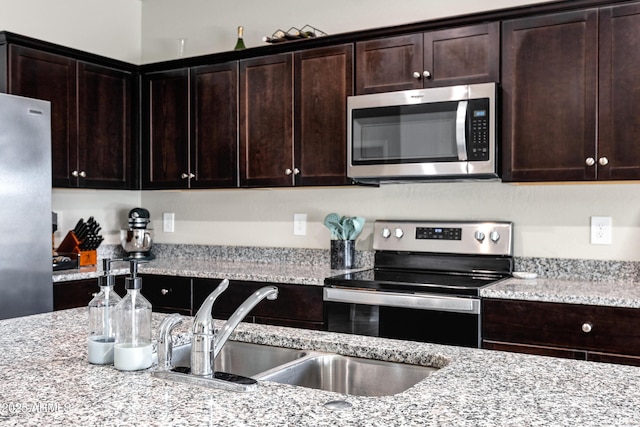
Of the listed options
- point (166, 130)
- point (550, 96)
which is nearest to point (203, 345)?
point (550, 96)

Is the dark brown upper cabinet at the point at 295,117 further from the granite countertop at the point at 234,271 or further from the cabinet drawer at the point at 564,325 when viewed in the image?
the cabinet drawer at the point at 564,325

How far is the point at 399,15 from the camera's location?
11.7 ft

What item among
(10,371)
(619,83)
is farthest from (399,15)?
(10,371)

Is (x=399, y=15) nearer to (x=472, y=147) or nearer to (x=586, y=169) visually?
(x=472, y=147)

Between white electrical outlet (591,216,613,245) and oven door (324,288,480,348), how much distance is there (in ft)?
2.62

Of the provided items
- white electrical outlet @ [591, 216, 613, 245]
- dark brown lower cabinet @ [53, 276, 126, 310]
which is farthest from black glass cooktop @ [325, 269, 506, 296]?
dark brown lower cabinet @ [53, 276, 126, 310]

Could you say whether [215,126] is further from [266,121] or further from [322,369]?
[322,369]

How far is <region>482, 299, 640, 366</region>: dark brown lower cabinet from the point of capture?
238cm

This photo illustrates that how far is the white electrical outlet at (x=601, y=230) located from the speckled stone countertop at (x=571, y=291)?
0.67 ft

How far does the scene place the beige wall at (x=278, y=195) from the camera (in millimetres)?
3080

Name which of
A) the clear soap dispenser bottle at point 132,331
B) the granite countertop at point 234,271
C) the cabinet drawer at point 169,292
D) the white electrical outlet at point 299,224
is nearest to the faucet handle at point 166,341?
the clear soap dispenser bottle at point 132,331

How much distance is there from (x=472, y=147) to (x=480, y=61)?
0.42m

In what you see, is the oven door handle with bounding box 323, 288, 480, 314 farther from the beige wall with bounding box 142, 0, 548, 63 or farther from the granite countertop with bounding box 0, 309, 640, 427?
the beige wall with bounding box 142, 0, 548, 63

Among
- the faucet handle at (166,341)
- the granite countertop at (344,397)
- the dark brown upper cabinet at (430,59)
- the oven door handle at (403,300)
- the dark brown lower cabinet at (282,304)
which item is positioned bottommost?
the dark brown lower cabinet at (282,304)
